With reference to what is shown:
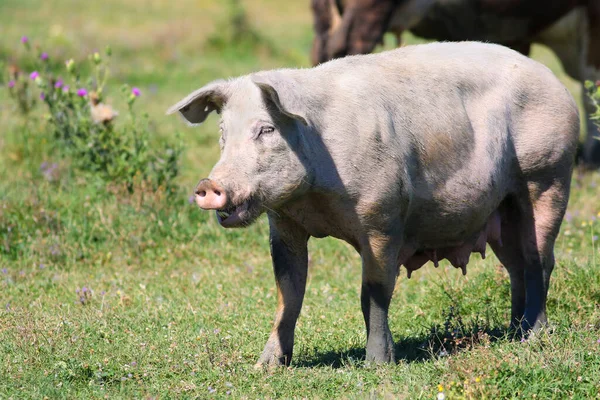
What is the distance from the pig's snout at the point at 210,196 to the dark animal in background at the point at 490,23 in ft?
19.1

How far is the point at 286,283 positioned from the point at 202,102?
1.00 m

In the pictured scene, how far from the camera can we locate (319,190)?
468 centimetres

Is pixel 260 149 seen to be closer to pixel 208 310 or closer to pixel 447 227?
pixel 447 227

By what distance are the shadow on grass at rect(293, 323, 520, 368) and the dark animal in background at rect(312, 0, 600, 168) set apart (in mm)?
4827

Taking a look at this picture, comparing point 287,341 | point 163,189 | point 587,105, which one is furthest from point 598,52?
point 287,341

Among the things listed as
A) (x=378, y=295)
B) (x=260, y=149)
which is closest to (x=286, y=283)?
(x=378, y=295)

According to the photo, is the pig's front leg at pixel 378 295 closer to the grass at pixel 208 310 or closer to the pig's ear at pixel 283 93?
the grass at pixel 208 310

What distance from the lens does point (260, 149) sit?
4.52 metres

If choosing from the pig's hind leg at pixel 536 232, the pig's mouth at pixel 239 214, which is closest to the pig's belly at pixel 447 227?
the pig's hind leg at pixel 536 232

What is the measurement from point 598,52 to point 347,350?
5.60 m

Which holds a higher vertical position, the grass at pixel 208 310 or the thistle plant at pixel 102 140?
the thistle plant at pixel 102 140

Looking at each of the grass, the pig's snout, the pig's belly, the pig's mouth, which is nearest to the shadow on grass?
the grass

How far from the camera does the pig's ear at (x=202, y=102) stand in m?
4.75

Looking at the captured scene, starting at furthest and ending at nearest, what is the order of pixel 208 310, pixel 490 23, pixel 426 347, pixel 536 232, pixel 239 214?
pixel 490 23, pixel 208 310, pixel 536 232, pixel 426 347, pixel 239 214
